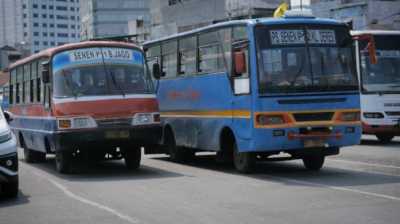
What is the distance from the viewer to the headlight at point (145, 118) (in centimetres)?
1570

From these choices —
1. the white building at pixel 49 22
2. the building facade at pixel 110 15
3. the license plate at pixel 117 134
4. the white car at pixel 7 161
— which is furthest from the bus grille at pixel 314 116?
the white building at pixel 49 22

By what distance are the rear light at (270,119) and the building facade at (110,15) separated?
129063 millimetres

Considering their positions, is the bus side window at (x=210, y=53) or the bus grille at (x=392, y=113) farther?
the bus grille at (x=392, y=113)

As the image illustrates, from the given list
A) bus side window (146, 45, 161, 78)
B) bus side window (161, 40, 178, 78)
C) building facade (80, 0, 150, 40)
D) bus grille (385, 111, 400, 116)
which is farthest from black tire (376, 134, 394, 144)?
building facade (80, 0, 150, 40)

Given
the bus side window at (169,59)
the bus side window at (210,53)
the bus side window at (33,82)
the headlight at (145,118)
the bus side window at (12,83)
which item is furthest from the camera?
the bus side window at (12,83)

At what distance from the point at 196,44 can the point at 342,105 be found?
421 cm

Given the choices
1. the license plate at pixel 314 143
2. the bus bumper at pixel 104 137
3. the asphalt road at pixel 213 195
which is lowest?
the asphalt road at pixel 213 195

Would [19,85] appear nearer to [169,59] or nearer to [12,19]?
[169,59]

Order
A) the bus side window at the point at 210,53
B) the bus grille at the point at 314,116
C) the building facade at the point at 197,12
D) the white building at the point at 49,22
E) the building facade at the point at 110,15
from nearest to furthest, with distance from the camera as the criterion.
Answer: the bus grille at the point at 314,116 → the bus side window at the point at 210,53 → the building facade at the point at 197,12 → the building facade at the point at 110,15 → the white building at the point at 49,22

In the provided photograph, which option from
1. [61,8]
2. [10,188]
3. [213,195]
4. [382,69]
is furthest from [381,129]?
[61,8]

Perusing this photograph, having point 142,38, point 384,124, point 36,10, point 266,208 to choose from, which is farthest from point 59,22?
point 266,208

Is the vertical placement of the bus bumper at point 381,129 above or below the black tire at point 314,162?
above

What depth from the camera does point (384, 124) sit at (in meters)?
23.2

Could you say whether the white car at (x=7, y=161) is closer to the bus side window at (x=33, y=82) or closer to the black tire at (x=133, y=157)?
the black tire at (x=133, y=157)
